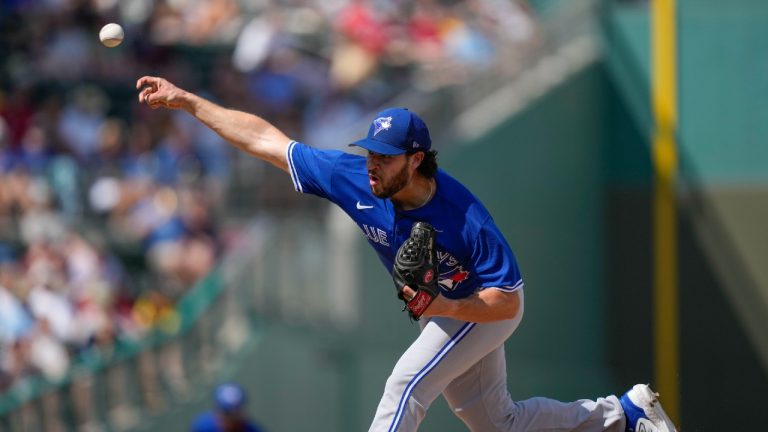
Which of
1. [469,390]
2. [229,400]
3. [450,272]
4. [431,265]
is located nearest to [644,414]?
[469,390]

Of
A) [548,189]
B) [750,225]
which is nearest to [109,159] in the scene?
[548,189]

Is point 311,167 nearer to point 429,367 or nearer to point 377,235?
point 377,235

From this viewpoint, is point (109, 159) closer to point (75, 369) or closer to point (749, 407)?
point (75, 369)

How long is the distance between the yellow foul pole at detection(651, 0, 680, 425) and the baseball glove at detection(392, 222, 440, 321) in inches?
357

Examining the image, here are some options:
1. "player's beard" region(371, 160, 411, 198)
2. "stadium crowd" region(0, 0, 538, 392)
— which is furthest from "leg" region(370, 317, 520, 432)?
"stadium crowd" region(0, 0, 538, 392)

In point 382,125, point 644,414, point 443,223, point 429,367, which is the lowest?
point 644,414

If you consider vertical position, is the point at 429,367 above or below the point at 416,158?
below

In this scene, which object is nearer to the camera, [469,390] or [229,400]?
[469,390]

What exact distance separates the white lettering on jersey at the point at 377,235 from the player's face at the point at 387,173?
0.35m

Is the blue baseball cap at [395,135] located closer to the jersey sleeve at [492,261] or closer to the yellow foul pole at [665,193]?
the jersey sleeve at [492,261]

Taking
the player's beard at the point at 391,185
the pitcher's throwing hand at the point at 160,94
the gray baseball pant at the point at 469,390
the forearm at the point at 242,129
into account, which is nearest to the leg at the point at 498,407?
the gray baseball pant at the point at 469,390

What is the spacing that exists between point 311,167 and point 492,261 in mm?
1105

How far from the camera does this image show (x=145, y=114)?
15.8 m

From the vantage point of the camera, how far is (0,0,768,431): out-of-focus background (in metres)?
13.1
